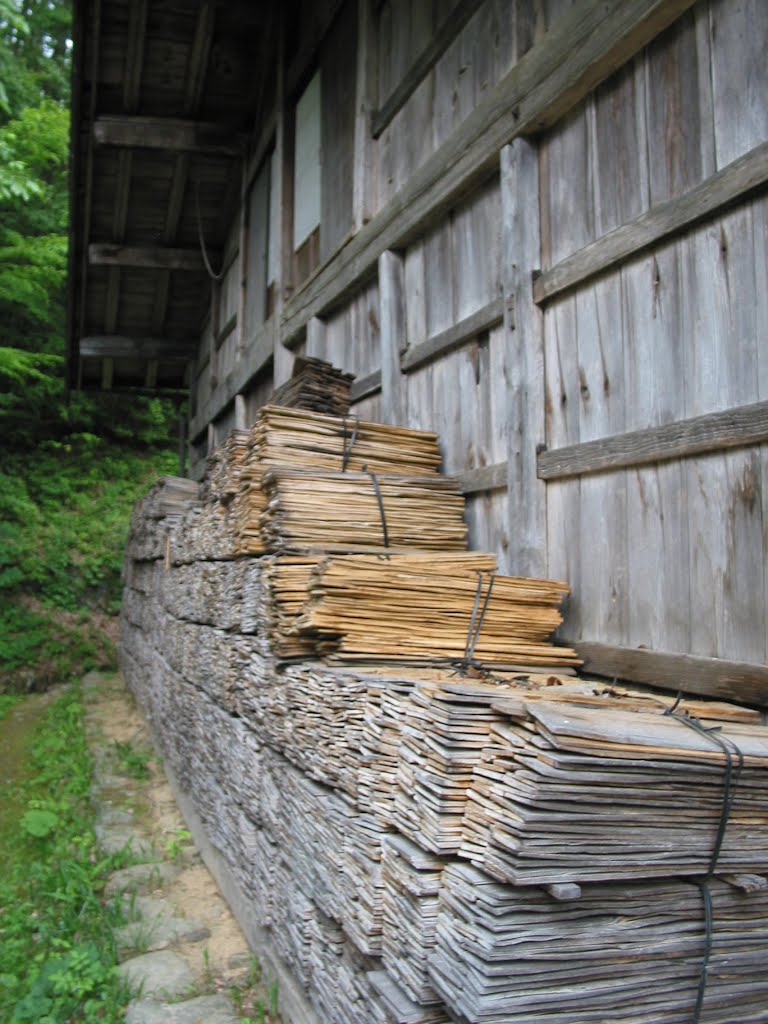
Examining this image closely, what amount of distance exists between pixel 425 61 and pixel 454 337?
194 cm

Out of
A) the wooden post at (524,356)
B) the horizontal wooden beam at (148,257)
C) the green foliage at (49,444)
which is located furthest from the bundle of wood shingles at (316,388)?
the green foliage at (49,444)

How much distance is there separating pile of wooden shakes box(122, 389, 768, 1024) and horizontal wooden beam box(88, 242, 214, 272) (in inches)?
273

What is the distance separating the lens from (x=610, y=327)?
11.4 feet

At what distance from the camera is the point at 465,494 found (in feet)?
15.2

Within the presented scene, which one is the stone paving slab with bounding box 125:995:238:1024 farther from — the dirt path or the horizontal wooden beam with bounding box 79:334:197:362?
the horizontal wooden beam with bounding box 79:334:197:362

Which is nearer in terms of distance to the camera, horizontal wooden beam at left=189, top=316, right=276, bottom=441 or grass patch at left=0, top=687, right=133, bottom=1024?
grass patch at left=0, top=687, right=133, bottom=1024

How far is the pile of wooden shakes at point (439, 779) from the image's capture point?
183 centimetres

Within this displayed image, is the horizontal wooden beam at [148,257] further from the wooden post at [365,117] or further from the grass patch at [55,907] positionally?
the grass patch at [55,907]

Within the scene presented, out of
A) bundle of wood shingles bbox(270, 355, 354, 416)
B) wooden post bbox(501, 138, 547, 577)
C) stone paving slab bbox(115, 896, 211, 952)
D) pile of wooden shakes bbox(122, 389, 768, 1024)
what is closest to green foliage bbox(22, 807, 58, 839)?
stone paving slab bbox(115, 896, 211, 952)

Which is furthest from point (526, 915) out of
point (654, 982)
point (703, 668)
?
point (703, 668)

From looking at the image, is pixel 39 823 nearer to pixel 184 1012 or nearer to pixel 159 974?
pixel 159 974

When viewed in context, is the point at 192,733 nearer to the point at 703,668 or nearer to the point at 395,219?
the point at 395,219

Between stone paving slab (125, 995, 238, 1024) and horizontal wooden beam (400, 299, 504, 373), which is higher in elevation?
horizontal wooden beam (400, 299, 504, 373)

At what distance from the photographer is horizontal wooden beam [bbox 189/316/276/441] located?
27.3ft
